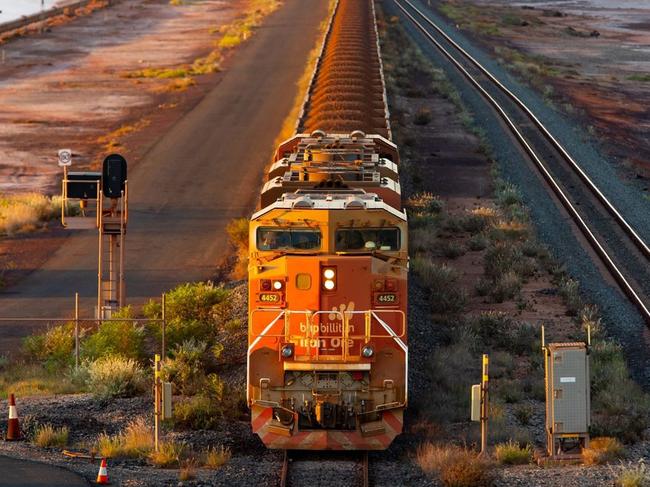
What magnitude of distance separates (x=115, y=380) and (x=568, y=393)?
7.84m

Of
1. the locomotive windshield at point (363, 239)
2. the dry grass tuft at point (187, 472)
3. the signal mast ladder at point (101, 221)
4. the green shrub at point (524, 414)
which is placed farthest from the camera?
the signal mast ladder at point (101, 221)

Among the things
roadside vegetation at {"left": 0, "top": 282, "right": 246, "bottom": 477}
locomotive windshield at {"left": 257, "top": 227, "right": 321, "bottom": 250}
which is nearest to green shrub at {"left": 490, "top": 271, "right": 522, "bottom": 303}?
roadside vegetation at {"left": 0, "top": 282, "right": 246, "bottom": 477}

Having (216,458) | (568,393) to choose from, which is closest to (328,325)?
(216,458)

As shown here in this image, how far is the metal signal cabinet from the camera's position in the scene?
18.9 m

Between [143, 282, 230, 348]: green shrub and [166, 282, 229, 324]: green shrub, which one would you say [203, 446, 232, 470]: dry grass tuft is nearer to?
[143, 282, 230, 348]: green shrub

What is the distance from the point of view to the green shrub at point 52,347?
2588 cm

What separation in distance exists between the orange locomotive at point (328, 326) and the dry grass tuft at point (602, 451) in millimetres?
2771

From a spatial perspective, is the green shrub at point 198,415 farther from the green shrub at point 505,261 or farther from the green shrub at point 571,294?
the green shrub at point 505,261

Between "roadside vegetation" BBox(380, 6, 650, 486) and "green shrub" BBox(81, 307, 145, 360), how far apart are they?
5.82 meters

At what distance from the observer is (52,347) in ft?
86.9

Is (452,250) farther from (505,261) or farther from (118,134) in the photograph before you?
(118,134)

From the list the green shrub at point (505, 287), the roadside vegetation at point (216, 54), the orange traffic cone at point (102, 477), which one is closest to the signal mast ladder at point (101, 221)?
the green shrub at point (505, 287)

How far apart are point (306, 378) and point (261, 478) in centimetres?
175

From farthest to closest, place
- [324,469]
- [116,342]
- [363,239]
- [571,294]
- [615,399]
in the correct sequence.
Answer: [571,294]
[116,342]
[615,399]
[363,239]
[324,469]
